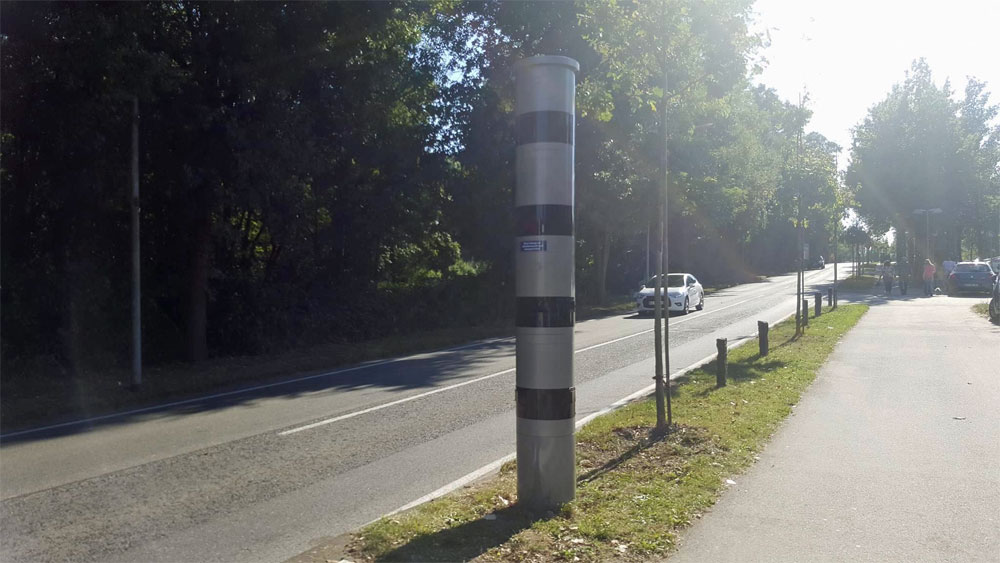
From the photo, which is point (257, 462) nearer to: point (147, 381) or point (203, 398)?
point (203, 398)

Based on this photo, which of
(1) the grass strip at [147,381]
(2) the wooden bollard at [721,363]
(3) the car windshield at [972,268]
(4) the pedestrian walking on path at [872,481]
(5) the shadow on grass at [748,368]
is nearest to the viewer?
(4) the pedestrian walking on path at [872,481]

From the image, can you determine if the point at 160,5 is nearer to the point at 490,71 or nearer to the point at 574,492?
the point at 574,492

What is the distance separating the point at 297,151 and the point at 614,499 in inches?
528

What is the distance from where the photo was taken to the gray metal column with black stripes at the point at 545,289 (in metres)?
6.32

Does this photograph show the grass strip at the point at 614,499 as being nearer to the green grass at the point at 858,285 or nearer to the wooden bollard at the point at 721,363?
the wooden bollard at the point at 721,363

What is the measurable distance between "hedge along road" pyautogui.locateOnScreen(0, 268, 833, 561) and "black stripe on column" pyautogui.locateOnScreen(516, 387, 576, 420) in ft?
4.94

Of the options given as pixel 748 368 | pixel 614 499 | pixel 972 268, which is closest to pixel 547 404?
pixel 614 499

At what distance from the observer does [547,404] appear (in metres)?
6.32

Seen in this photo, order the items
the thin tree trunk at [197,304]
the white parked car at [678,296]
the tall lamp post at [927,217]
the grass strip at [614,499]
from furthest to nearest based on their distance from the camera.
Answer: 1. the tall lamp post at [927,217]
2. the white parked car at [678,296]
3. the thin tree trunk at [197,304]
4. the grass strip at [614,499]

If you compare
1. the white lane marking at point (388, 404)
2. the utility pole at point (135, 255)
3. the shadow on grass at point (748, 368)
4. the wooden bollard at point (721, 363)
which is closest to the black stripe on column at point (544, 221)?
the white lane marking at point (388, 404)

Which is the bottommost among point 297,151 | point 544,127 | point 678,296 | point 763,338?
point 763,338

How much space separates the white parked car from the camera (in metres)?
30.9

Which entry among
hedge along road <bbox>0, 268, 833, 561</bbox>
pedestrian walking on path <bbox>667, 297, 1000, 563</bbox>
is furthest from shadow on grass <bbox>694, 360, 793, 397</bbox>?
hedge along road <bbox>0, 268, 833, 561</bbox>

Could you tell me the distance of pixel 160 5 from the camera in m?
15.3
